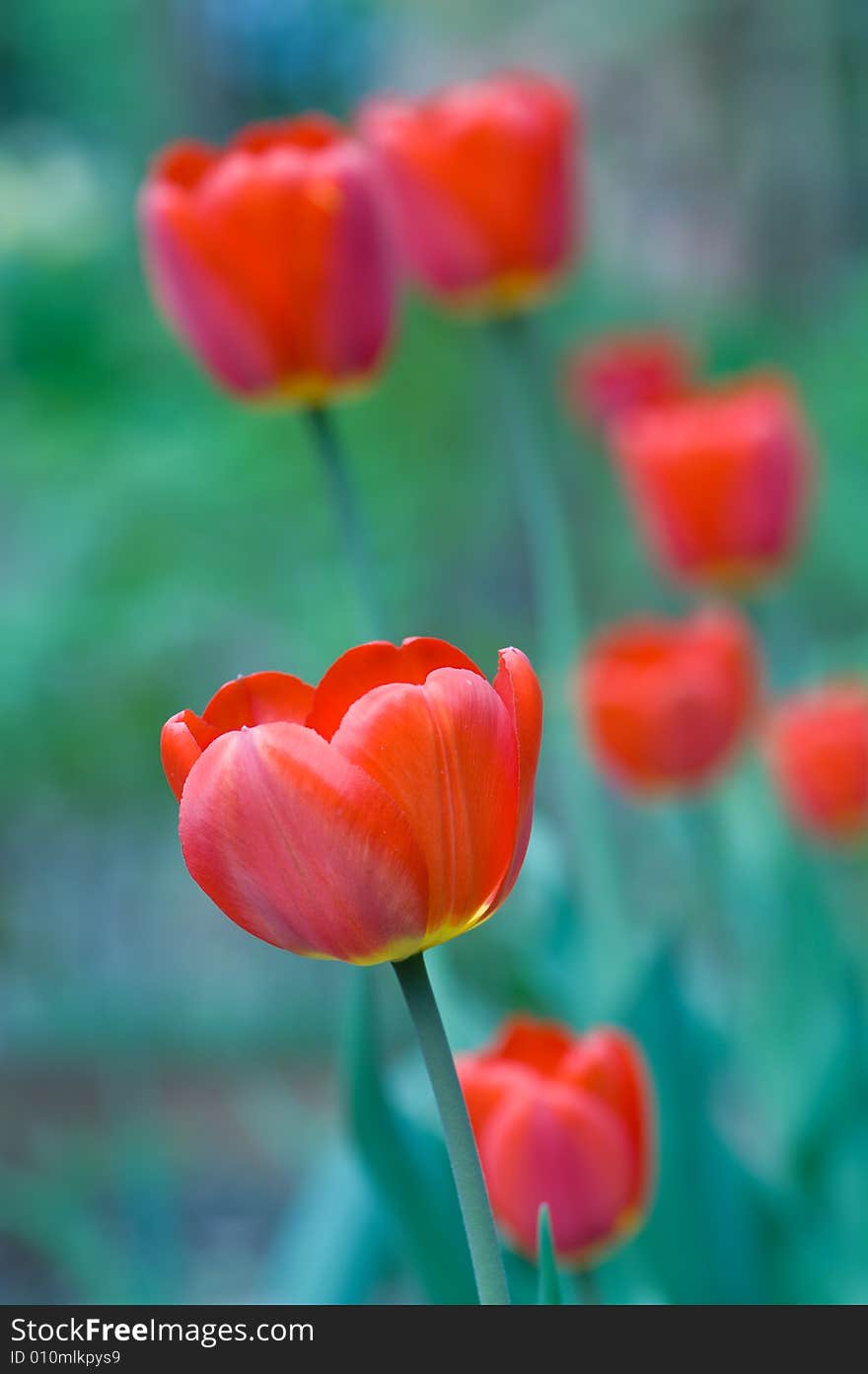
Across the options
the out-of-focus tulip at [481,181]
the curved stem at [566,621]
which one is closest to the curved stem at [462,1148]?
the curved stem at [566,621]

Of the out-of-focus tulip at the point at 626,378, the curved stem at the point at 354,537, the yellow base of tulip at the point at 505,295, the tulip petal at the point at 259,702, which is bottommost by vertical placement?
the tulip petal at the point at 259,702

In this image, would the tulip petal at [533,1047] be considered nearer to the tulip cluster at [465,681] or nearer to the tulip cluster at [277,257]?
the tulip cluster at [465,681]

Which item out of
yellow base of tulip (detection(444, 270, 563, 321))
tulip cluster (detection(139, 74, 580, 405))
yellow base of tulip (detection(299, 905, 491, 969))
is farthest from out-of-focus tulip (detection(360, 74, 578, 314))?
yellow base of tulip (detection(299, 905, 491, 969))

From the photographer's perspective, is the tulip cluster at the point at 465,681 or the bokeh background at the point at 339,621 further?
the bokeh background at the point at 339,621

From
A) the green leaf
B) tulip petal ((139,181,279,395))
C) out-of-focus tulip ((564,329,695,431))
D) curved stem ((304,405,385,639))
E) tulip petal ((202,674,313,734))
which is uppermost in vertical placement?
out-of-focus tulip ((564,329,695,431))

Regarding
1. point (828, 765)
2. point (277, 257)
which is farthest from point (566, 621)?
point (277, 257)

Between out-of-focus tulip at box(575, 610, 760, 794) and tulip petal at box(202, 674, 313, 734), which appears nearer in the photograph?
tulip petal at box(202, 674, 313, 734)

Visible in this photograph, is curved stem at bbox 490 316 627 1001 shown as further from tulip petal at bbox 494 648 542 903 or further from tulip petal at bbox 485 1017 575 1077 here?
tulip petal at bbox 494 648 542 903
